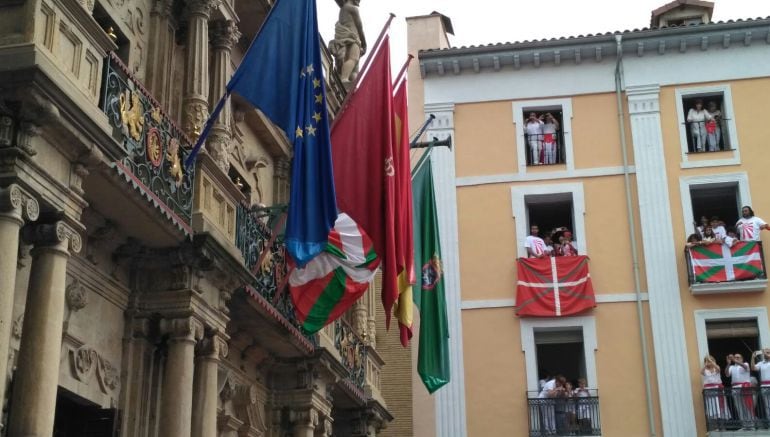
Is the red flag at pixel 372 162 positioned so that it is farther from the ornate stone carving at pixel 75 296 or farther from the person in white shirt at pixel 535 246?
the person in white shirt at pixel 535 246

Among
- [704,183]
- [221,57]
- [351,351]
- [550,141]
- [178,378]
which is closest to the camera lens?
[178,378]

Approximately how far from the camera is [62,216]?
33.6 ft

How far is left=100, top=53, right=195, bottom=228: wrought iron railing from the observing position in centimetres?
1190

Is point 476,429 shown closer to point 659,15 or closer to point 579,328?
point 579,328

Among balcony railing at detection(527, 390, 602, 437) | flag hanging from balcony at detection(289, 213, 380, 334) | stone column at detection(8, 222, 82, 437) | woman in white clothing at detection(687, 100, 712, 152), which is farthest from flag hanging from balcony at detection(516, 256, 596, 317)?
Result: stone column at detection(8, 222, 82, 437)

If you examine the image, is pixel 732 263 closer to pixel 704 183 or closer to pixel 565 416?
pixel 704 183

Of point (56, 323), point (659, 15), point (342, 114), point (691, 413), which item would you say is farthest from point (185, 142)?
point (659, 15)

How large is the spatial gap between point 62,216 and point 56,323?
102 cm

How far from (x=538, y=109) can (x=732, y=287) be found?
7161mm

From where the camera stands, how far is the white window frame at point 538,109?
1145 inches

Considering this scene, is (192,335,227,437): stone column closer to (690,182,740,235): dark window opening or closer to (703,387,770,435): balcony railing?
(703,387,770,435): balcony railing

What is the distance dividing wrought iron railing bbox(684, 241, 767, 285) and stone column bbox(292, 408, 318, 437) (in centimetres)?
1198

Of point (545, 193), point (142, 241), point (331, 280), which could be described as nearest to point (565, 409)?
point (545, 193)

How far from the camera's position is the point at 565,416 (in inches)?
1029
